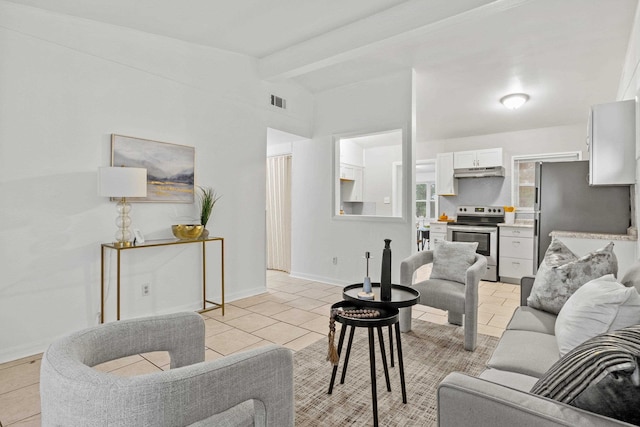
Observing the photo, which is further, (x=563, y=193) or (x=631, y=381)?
(x=563, y=193)

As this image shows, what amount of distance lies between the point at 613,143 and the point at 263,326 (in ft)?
12.1

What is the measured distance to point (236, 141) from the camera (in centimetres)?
425

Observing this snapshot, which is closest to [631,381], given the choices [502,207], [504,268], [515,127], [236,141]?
[236,141]

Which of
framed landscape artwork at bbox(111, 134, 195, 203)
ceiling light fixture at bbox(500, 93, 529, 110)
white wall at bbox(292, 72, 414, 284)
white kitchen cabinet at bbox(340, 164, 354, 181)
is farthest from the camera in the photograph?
white kitchen cabinet at bbox(340, 164, 354, 181)

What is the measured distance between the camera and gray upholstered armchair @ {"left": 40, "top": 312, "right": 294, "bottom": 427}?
0.86m

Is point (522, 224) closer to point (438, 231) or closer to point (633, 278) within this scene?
point (438, 231)

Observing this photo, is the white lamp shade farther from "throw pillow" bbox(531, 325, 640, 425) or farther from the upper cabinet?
the upper cabinet

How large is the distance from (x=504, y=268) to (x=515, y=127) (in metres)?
2.40

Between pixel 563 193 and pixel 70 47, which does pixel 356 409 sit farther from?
pixel 563 193

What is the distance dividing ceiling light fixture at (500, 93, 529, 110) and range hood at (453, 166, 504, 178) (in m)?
1.29

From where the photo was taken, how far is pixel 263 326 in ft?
11.1

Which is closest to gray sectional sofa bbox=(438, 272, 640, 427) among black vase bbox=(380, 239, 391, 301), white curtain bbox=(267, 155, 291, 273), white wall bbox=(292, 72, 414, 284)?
black vase bbox=(380, 239, 391, 301)

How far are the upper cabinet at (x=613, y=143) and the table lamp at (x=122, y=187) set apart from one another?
414 centimetres

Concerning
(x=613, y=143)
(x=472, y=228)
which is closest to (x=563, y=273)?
(x=613, y=143)
